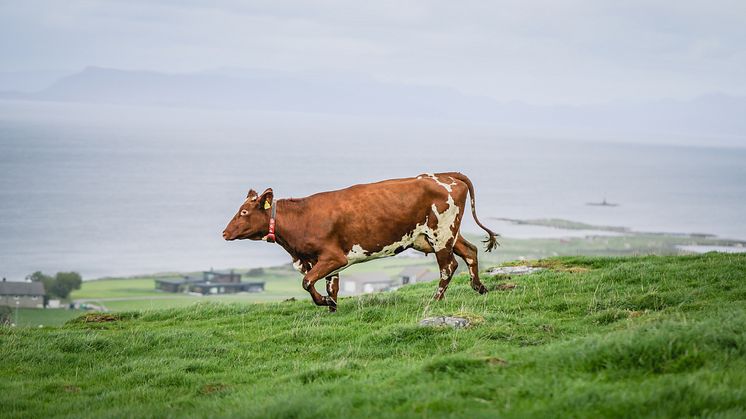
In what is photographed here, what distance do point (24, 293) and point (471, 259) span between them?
8890 cm

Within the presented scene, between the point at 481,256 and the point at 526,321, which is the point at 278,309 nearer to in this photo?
the point at 526,321

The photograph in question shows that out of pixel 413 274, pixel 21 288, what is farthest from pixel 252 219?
pixel 413 274

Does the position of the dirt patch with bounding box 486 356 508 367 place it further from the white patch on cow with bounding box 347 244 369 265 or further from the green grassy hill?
the white patch on cow with bounding box 347 244 369 265

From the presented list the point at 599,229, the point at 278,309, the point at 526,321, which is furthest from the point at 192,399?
the point at 599,229

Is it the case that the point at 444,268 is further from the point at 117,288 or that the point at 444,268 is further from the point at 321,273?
the point at 117,288

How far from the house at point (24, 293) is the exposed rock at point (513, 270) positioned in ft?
264

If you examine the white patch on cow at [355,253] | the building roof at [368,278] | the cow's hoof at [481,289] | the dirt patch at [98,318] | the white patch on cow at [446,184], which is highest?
the white patch on cow at [446,184]

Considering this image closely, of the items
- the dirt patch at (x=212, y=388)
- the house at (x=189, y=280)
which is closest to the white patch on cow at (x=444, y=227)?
the dirt patch at (x=212, y=388)

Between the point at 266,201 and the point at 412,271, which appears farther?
the point at 412,271

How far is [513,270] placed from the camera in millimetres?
19703

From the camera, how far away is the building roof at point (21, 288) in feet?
311

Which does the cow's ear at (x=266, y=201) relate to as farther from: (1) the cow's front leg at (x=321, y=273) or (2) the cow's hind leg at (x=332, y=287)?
(2) the cow's hind leg at (x=332, y=287)

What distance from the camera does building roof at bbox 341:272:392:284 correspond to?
108625 millimetres

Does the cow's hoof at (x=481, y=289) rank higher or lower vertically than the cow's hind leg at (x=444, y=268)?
lower
